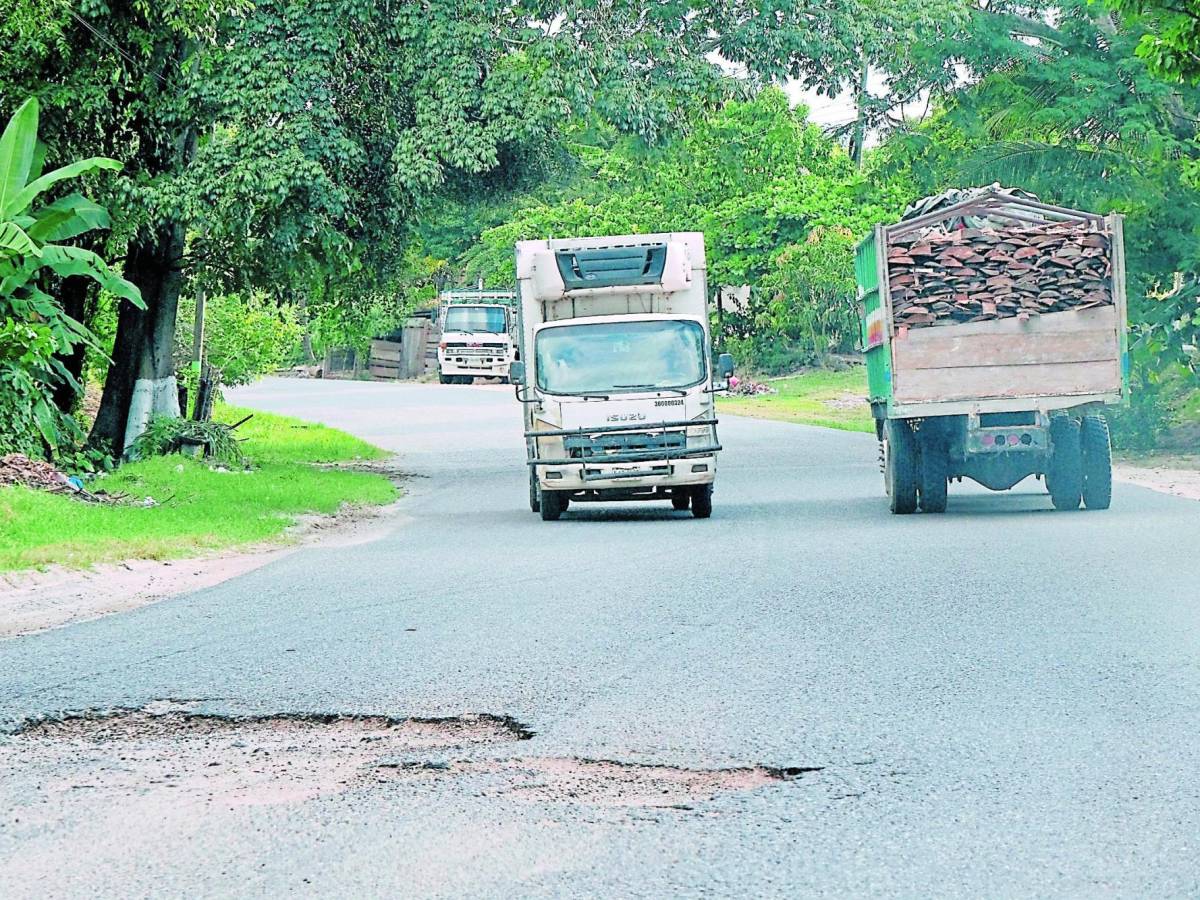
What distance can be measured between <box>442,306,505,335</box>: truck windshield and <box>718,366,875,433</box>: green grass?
12.4 m

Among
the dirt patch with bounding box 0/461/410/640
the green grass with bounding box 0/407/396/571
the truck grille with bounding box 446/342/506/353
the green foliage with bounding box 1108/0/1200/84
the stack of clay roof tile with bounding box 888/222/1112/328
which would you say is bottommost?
the dirt patch with bounding box 0/461/410/640

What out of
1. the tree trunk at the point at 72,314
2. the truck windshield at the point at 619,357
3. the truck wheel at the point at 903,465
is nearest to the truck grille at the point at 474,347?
the tree trunk at the point at 72,314

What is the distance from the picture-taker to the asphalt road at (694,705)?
5398 millimetres

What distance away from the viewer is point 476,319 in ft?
198

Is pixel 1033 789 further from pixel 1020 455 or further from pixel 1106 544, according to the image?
pixel 1020 455

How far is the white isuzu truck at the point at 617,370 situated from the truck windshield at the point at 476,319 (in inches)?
1637

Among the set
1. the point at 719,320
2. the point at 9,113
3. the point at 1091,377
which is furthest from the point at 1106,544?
the point at 719,320

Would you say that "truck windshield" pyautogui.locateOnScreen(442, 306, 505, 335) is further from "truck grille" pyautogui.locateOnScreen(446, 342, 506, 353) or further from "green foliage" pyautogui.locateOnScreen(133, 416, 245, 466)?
"green foliage" pyautogui.locateOnScreen(133, 416, 245, 466)

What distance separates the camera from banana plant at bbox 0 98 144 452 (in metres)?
17.6

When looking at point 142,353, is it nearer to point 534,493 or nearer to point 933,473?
point 534,493

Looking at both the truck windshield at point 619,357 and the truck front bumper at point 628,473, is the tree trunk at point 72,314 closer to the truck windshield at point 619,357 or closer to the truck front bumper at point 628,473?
the truck windshield at point 619,357

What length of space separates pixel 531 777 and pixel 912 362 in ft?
36.2

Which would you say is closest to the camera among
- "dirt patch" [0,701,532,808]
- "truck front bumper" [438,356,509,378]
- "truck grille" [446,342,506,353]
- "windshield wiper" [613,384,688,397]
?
"dirt patch" [0,701,532,808]

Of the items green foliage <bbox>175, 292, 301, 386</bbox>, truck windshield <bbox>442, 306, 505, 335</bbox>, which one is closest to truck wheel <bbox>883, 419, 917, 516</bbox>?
green foliage <bbox>175, 292, 301, 386</bbox>
